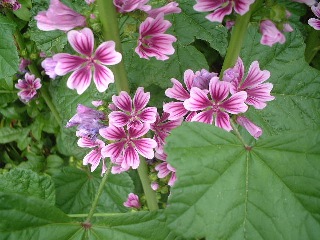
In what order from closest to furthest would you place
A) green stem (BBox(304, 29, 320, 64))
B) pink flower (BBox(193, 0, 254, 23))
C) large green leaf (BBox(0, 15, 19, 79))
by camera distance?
pink flower (BBox(193, 0, 254, 23)) → large green leaf (BBox(0, 15, 19, 79)) → green stem (BBox(304, 29, 320, 64))

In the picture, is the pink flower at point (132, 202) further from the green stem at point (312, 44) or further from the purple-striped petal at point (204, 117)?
the green stem at point (312, 44)

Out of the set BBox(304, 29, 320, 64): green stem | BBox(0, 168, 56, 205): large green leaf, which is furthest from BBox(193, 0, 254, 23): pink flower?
BBox(304, 29, 320, 64): green stem

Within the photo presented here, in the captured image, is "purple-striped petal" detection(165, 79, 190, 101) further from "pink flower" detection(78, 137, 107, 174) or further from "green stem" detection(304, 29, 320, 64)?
"green stem" detection(304, 29, 320, 64)

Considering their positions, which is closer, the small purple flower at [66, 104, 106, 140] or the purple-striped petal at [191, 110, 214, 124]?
the purple-striped petal at [191, 110, 214, 124]

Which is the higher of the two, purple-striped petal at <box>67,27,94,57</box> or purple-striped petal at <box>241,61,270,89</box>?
purple-striped petal at <box>67,27,94,57</box>

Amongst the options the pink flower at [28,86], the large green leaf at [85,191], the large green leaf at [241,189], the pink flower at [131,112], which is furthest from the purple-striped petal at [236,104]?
the pink flower at [28,86]

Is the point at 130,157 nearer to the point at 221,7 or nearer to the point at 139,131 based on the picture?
the point at 139,131
